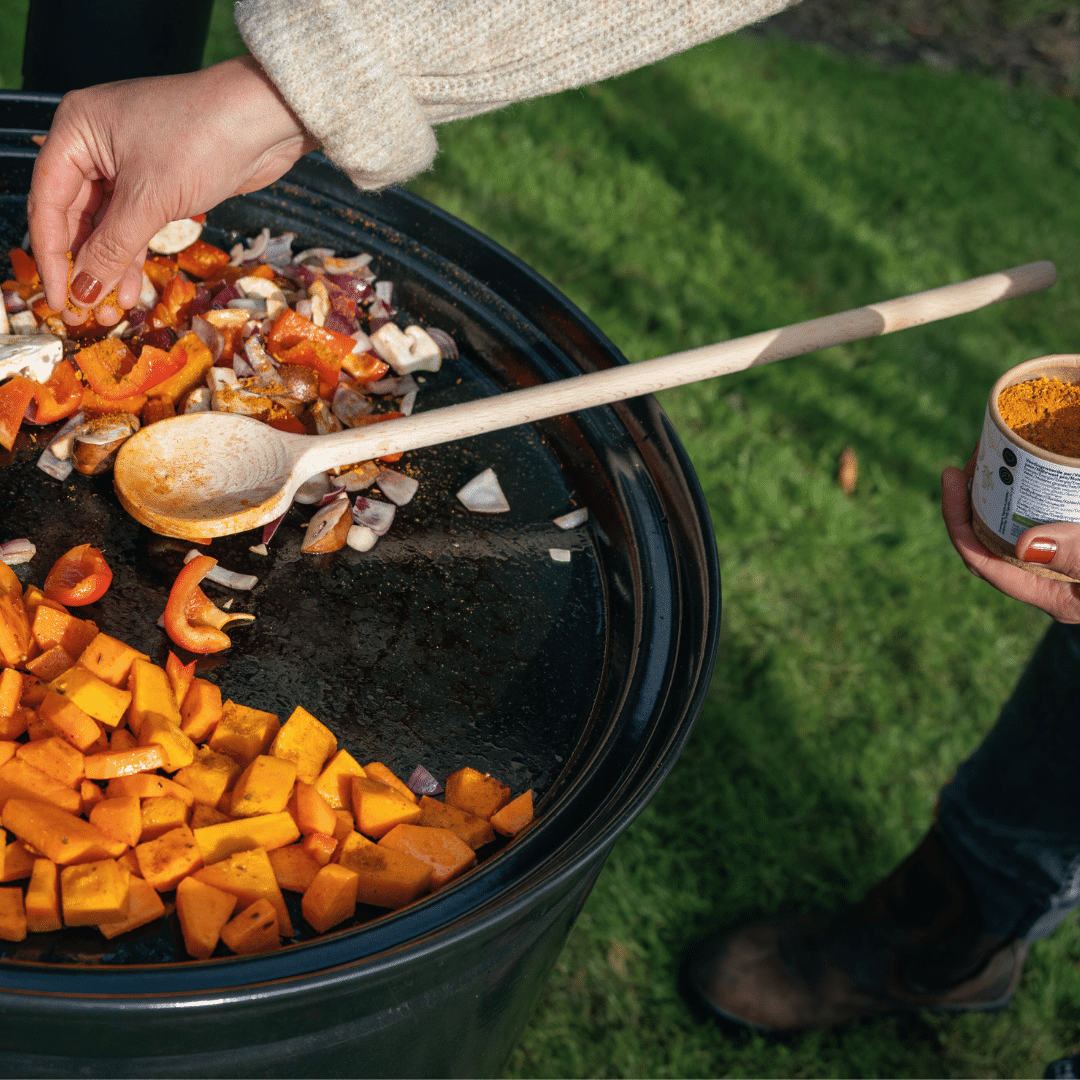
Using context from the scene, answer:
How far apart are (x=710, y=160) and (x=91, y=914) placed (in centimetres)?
440

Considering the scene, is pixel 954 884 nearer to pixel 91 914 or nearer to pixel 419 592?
pixel 419 592

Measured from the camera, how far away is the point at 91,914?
1.15m

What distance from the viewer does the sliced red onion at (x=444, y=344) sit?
1967mm

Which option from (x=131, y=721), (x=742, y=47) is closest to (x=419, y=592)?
(x=131, y=721)

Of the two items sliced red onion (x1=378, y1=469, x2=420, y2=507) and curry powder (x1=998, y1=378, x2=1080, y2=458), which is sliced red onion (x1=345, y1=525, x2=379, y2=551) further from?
curry powder (x1=998, y1=378, x2=1080, y2=458)

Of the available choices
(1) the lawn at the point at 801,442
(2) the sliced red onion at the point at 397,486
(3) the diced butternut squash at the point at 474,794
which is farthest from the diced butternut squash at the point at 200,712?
(1) the lawn at the point at 801,442

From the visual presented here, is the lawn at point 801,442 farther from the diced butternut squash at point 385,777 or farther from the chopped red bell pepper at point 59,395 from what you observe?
the chopped red bell pepper at point 59,395

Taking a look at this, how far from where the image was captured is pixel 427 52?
154 centimetres

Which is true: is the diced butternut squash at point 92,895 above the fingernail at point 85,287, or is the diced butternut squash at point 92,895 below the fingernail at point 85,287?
below

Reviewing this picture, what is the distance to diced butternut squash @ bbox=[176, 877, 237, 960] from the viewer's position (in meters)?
1.17

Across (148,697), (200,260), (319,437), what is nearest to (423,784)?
(148,697)

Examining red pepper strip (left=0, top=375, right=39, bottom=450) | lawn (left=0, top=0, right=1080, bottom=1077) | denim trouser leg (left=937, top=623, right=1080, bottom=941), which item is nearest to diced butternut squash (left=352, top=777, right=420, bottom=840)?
red pepper strip (left=0, top=375, right=39, bottom=450)

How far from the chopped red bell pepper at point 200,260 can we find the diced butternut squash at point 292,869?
1.15 meters

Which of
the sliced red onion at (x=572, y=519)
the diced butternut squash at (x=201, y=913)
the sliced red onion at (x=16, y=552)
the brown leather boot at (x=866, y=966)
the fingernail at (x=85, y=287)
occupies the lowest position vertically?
the brown leather boot at (x=866, y=966)
